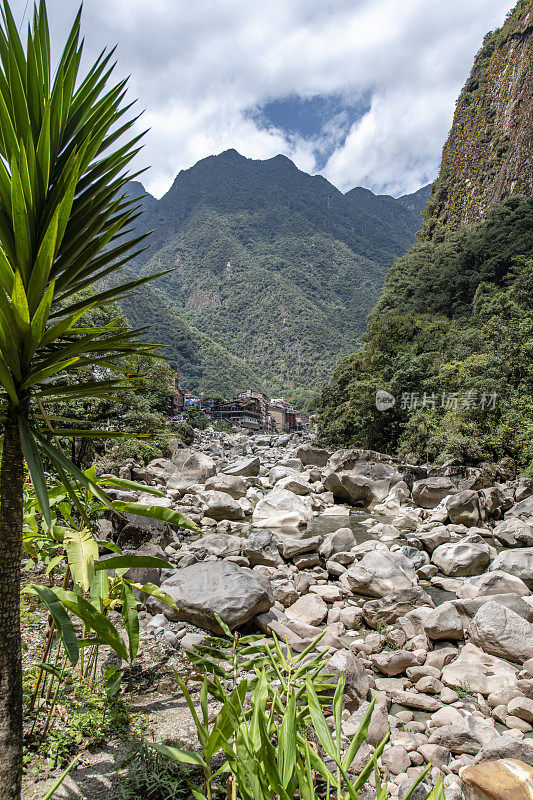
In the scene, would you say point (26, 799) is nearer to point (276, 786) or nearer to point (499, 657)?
point (276, 786)

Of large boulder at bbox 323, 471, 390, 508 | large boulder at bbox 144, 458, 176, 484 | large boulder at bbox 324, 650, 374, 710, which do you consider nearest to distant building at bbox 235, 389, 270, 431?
large boulder at bbox 144, 458, 176, 484

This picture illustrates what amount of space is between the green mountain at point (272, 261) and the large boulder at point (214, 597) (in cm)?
5963

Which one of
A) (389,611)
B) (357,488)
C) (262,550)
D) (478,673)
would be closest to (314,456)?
(357,488)

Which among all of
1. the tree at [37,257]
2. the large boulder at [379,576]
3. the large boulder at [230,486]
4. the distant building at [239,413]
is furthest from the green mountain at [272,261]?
the tree at [37,257]

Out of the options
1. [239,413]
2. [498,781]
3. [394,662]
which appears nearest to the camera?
[498,781]

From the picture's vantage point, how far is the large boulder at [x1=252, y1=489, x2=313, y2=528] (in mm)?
10109

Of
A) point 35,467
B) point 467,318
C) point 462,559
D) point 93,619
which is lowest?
point 462,559

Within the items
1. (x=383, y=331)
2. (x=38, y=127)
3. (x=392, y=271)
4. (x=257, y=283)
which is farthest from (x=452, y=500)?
(x=257, y=283)

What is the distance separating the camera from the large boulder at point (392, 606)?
5031 mm

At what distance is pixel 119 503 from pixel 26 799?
128 cm

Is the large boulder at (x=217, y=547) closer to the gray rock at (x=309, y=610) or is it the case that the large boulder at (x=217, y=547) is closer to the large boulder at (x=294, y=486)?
the gray rock at (x=309, y=610)

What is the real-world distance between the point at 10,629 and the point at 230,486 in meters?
11.9

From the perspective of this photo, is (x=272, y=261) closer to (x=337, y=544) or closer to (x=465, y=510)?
(x=465, y=510)

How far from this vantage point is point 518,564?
6285 mm
